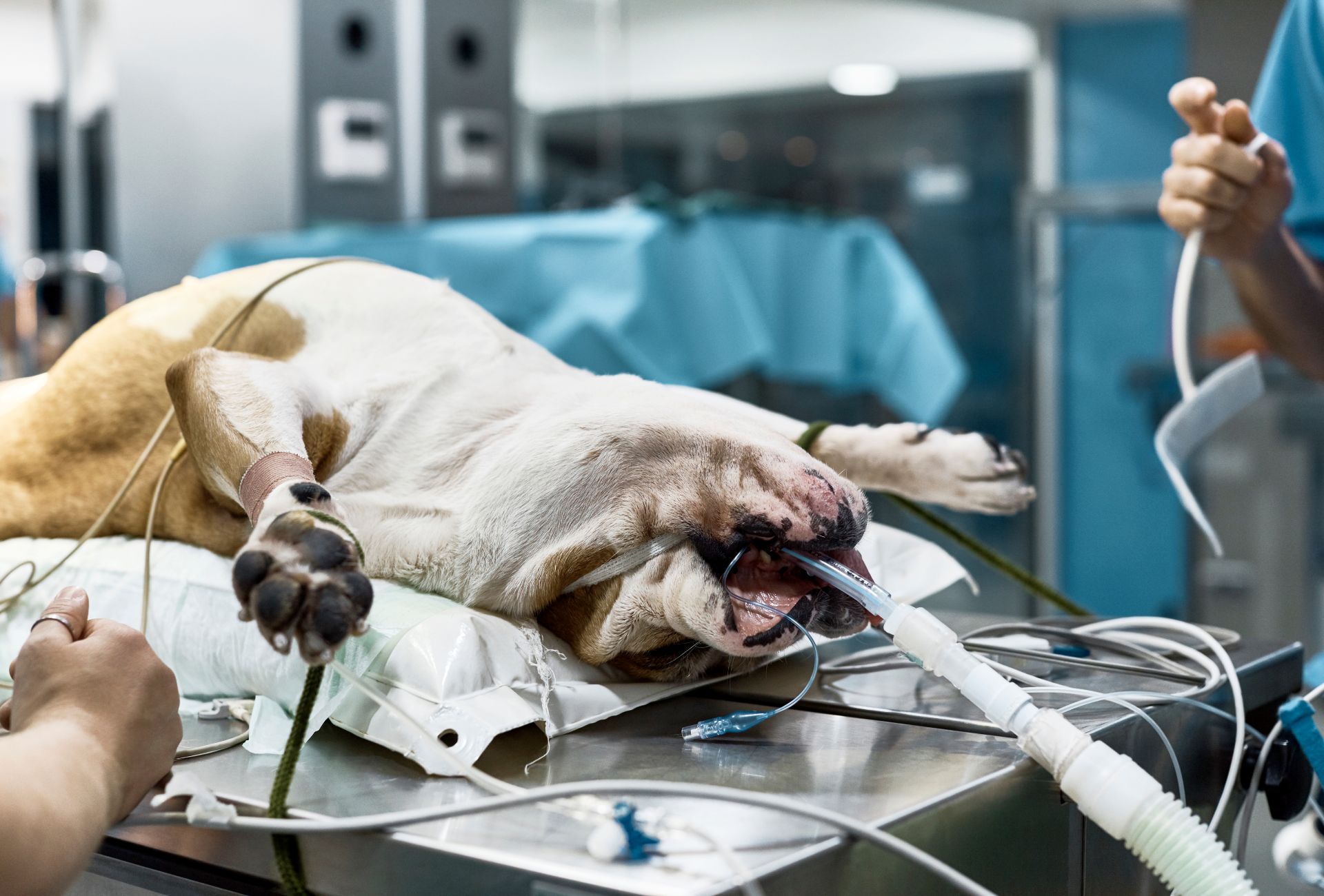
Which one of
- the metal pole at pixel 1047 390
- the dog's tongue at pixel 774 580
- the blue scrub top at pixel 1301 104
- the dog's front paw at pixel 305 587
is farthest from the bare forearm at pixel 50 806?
the metal pole at pixel 1047 390

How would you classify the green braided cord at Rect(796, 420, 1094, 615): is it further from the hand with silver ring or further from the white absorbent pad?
the hand with silver ring

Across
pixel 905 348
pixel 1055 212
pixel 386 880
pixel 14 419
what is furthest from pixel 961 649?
pixel 1055 212

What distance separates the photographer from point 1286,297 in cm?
146

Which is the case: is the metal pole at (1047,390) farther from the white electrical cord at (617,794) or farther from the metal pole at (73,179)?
the white electrical cord at (617,794)

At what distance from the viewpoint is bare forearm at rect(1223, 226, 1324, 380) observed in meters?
1.41

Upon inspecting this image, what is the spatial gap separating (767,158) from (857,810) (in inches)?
189

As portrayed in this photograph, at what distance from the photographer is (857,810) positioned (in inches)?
27.4

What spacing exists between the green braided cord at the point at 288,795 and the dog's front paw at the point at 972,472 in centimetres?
62

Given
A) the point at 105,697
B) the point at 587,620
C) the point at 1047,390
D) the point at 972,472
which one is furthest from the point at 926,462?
the point at 1047,390

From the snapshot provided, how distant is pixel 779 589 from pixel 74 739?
0.48 metres

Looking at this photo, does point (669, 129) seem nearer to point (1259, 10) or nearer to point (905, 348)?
point (905, 348)

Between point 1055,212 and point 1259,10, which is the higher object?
point 1259,10

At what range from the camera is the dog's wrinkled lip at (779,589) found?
35.9 inches

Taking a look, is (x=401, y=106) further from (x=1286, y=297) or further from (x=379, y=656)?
(x=379, y=656)
